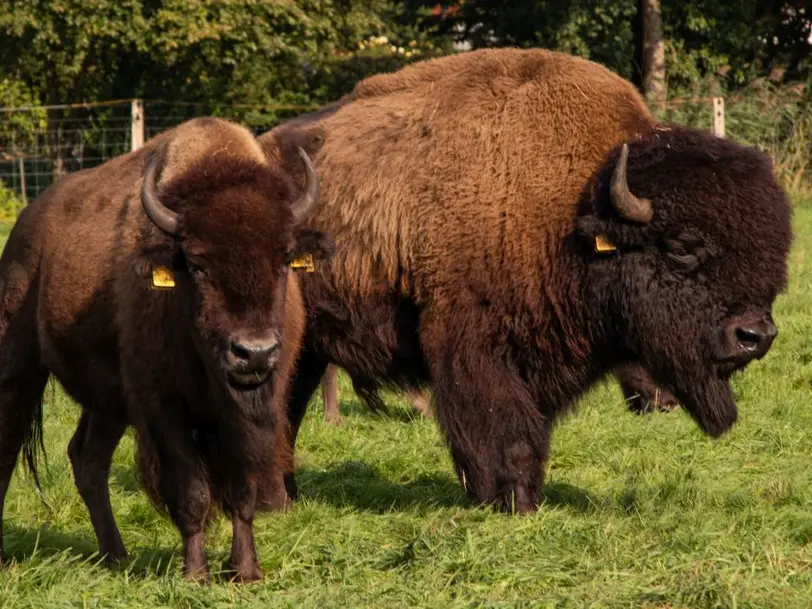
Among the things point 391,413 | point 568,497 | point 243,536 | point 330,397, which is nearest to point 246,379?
point 243,536

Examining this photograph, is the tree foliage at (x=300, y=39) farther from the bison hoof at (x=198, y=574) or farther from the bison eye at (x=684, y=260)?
the bison hoof at (x=198, y=574)

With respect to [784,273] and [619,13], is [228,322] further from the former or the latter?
[619,13]

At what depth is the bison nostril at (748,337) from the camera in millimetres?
6199

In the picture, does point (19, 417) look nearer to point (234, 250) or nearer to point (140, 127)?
point (234, 250)

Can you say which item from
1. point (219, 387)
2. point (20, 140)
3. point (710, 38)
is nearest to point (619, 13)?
point (710, 38)

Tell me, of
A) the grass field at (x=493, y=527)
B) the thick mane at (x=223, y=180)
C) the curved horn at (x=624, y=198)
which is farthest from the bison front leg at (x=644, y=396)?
the thick mane at (x=223, y=180)

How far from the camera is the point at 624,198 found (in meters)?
6.32

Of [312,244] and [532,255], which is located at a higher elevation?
[312,244]

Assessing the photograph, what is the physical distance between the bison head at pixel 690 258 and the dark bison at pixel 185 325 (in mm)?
1646

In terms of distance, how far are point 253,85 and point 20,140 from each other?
17.2 ft

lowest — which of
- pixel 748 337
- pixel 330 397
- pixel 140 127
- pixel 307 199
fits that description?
pixel 140 127

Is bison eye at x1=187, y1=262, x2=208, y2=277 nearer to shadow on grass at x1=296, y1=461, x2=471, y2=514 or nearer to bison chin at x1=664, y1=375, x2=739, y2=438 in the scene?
shadow on grass at x1=296, y1=461, x2=471, y2=514

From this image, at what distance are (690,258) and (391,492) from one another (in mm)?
1980

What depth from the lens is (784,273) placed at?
6262mm
